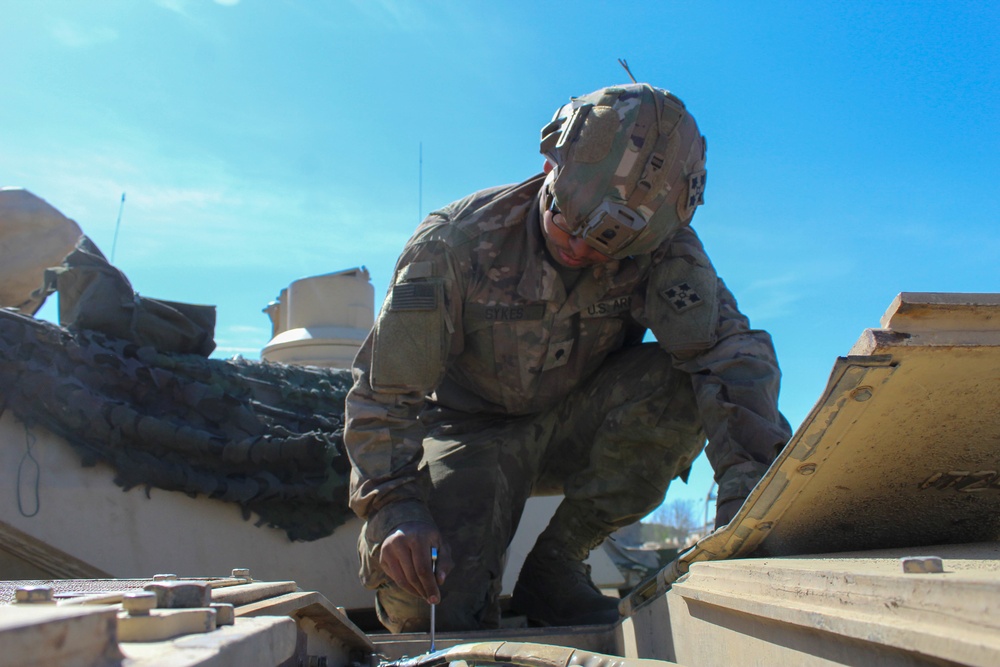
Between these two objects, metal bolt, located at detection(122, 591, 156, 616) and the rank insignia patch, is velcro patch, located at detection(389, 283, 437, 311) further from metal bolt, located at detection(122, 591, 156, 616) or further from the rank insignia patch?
metal bolt, located at detection(122, 591, 156, 616)

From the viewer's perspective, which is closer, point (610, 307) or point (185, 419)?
point (610, 307)

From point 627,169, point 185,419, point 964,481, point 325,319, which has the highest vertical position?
point 325,319

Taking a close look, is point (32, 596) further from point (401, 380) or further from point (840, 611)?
point (401, 380)

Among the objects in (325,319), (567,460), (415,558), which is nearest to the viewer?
(415,558)

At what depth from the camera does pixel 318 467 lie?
12.3 ft

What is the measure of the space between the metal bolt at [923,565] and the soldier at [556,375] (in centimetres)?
132

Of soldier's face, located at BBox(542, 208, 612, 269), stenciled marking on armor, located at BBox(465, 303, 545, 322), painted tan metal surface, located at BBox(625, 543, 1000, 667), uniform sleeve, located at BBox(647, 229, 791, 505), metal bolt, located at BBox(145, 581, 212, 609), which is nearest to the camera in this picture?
painted tan metal surface, located at BBox(625, 543, 1000, 667)

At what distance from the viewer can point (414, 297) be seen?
287 centimetres

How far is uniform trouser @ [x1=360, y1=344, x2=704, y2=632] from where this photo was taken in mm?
2945

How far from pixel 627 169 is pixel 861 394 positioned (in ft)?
4.81

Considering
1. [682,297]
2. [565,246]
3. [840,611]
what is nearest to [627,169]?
[565,246]

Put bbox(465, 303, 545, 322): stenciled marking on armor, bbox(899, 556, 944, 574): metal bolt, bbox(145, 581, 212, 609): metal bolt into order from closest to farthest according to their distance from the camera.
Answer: bbox(899, 556, 944, 574): metal bolt, bbox(145, 581, 212, 609): metal bolt, bbox(465, 303, 545, 322): stenciled marking on armor

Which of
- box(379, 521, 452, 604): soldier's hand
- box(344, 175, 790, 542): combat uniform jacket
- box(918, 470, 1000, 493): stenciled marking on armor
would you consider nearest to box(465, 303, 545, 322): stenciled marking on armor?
box(344, 175, 790, 542): combat uniform jacket

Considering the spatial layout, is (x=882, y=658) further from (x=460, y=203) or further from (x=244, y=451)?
(x=244, y=451)
